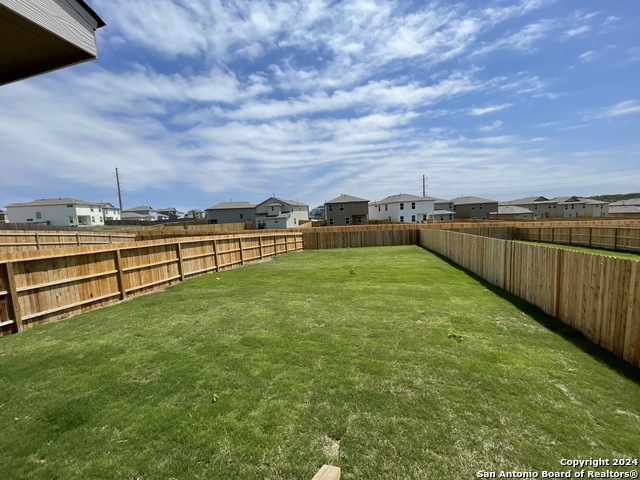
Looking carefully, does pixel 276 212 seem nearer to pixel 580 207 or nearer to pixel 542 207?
pixel 542 207

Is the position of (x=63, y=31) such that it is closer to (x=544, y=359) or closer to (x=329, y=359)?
(x=329, y=359)

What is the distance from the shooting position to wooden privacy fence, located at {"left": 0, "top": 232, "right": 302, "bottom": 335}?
20.2ft

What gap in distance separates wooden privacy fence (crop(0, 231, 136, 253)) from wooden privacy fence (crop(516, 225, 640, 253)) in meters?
31.8

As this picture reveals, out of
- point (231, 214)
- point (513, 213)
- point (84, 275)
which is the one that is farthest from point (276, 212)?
point (513, 213)

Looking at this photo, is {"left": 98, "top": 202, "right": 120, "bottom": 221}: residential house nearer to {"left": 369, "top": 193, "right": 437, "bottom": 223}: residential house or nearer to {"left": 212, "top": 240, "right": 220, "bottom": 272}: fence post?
{"left": 369, "top": 193, "right": 437, "bottom": 223}: residential house

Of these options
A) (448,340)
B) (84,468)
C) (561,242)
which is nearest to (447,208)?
(561,242)

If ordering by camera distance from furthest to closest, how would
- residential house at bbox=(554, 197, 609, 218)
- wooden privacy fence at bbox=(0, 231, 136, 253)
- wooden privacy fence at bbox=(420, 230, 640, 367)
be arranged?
residential house at bbox=(554, 197, 609, 218), wooden privacy fence at bbox=(0, 231, 136, 253), wooden privacy fence at bbox=(420, 230, 640, 367)

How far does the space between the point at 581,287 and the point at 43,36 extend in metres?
8.64

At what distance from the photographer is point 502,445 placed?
2811 millimetres

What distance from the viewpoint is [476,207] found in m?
57.5

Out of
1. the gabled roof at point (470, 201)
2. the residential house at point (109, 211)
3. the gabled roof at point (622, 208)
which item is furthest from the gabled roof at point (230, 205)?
the gabled roof at point (622, 208)

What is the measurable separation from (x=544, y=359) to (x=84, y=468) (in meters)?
6.04

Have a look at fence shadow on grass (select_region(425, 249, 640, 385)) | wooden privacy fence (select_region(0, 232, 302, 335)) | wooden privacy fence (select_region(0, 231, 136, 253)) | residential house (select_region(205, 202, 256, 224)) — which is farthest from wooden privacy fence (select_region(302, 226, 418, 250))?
residential house (select_region(205, 202, 256, 224))

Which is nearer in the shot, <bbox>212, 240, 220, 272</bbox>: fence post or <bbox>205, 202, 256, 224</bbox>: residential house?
<bbox>212, 240, 220, 272</bbox>: fence post
